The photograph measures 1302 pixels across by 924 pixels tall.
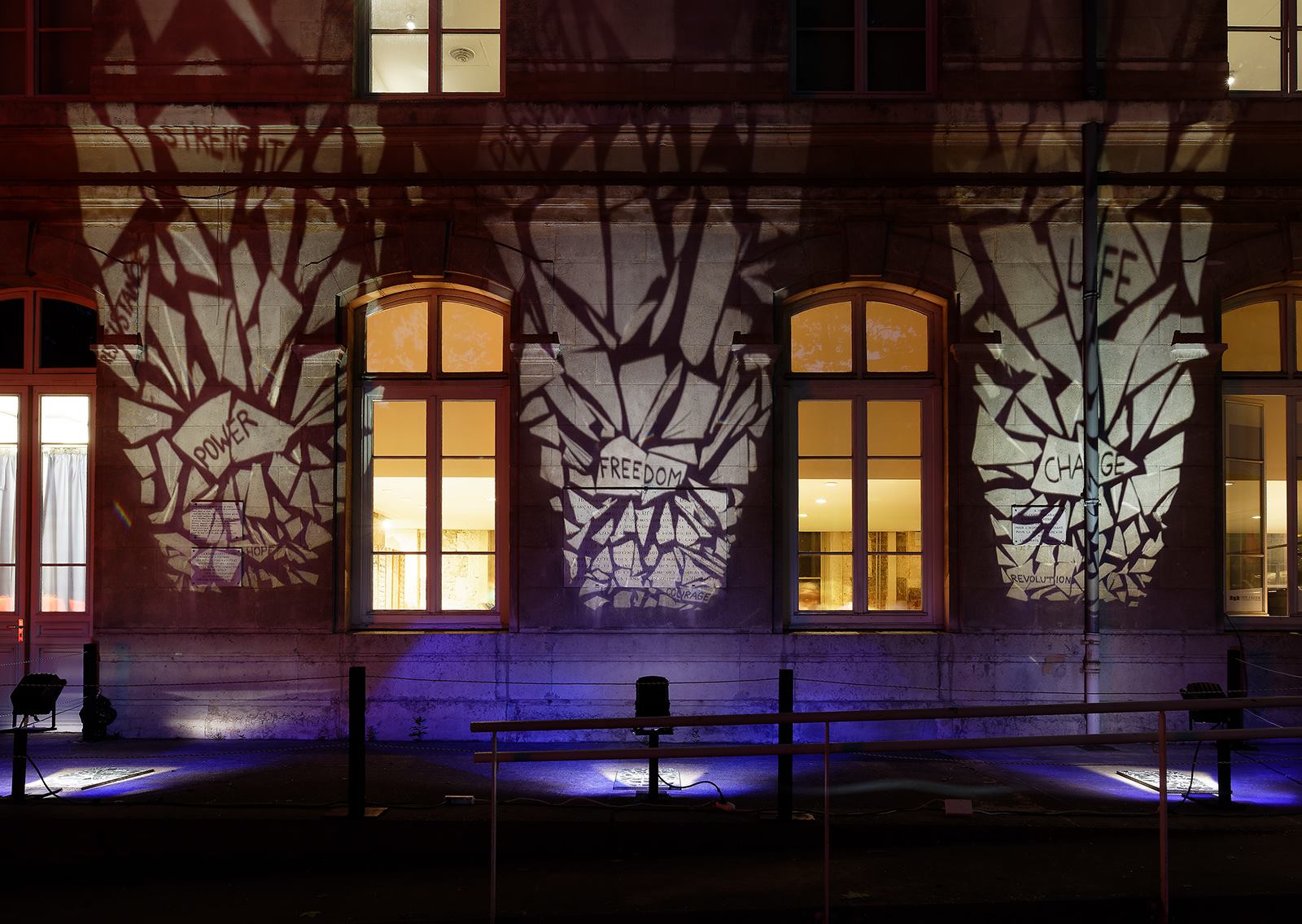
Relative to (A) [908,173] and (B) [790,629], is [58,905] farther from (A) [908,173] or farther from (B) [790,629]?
(A) [908,173]

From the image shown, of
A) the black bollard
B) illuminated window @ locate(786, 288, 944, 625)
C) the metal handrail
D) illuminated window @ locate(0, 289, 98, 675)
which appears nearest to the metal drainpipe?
illuminated window @ locate(786, 288, 944, 625)

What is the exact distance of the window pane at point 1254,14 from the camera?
9.47 m

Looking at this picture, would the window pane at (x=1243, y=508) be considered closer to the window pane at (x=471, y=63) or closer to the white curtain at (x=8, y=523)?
the window pane at (x=471, y=63)

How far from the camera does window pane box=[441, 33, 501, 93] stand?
31.2ft

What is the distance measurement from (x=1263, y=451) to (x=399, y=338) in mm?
8522

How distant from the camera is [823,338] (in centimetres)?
951

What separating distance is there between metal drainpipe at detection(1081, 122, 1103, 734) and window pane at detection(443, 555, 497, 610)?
5.60 meters

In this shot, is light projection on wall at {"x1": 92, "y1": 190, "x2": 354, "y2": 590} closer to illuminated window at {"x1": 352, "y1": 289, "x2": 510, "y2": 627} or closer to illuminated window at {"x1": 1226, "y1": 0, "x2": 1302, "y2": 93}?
illuminated window at {"x1": 352, "y1": 289, "x2": 510, "y2": 627}

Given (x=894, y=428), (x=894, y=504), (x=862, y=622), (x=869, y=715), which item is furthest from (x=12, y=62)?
(x=869, y=715)

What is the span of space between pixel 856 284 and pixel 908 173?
112cm

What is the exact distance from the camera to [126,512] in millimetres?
9203

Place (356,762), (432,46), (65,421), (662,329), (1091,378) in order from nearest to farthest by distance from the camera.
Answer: (356,762) < (1091,378) < (662,329) < (432,46) < (65,421)

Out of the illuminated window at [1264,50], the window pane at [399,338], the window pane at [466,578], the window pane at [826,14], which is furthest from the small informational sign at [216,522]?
the illuminated window at [1264,50]

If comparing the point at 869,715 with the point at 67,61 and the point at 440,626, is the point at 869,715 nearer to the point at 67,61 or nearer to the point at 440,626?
the point at 440,626
